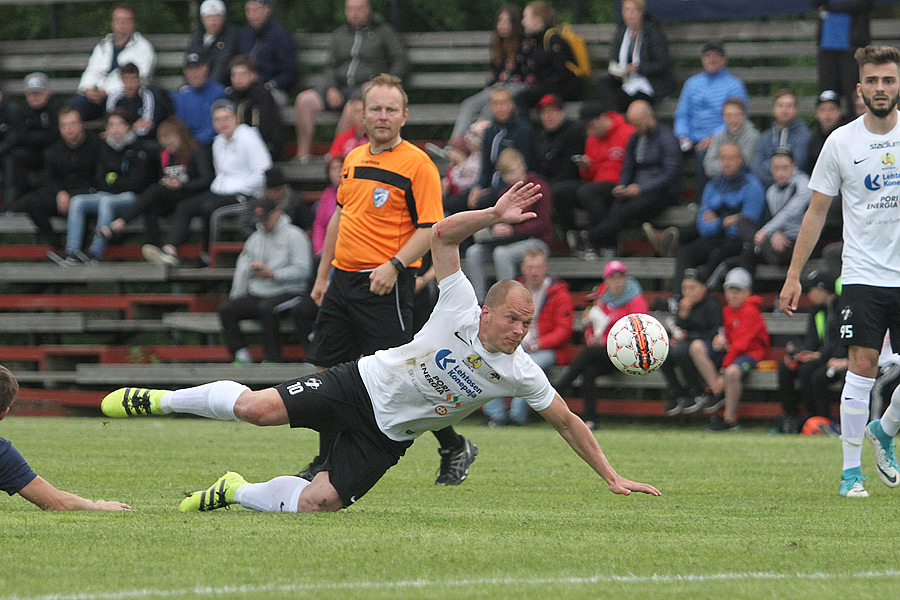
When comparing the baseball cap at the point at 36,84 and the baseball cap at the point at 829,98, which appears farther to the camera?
the baseball cap at the point at 36,84

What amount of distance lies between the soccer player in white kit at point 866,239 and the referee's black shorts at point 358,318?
2.54m

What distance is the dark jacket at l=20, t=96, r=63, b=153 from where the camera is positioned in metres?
18.9

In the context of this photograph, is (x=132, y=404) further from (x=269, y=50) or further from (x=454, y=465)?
(x=269, y=50)

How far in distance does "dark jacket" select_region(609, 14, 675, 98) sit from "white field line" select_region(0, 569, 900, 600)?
1258 centimetres

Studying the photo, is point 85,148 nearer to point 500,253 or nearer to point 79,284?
point 79,284

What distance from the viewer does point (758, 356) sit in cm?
1378

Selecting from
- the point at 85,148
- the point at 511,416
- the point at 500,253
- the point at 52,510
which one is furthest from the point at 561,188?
the point at 52,510

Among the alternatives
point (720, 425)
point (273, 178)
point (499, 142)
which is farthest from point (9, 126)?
point (720, 425)

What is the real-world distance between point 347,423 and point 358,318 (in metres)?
1.71

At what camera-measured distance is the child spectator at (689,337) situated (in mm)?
13992

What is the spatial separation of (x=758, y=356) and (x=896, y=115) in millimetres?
6262

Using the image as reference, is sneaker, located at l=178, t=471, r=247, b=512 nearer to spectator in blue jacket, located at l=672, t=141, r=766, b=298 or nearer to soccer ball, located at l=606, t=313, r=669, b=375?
soccer ball, located at l=606, t=313, r=669, b=375

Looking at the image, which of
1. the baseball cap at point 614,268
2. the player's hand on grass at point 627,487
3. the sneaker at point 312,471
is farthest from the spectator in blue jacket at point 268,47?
the player's hand on grass at point 627,487

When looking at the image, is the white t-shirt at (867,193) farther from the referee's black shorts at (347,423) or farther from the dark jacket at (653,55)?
the dark jacket at (653,55)
